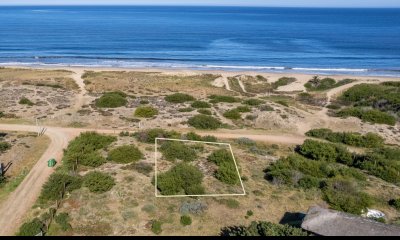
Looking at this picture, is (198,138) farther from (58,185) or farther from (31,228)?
(31,228)

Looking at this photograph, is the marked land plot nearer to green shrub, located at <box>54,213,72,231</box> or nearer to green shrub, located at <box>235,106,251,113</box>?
green shrub, located at <box>54,213,72,231</box>

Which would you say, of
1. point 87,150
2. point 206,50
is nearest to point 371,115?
point 87,150

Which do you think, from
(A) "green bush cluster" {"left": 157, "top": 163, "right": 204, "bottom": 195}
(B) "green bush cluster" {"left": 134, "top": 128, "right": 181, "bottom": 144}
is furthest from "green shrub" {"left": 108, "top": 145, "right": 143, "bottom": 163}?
(A) "green bush cluster" {"left": 157, "top": 163, "right": 204, "bottom": 195}

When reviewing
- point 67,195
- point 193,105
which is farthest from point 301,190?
point 193,105

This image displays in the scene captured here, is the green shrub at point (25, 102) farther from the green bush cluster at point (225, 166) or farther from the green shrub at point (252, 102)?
the green shrub at point (252, 102)

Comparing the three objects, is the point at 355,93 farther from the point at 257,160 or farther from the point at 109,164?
the point at 109,164

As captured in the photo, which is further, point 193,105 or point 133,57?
point 133,57

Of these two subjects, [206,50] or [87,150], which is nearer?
[87,150]

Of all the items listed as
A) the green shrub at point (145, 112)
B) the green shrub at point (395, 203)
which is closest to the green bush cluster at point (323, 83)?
the green shrub at point (145, 112)
